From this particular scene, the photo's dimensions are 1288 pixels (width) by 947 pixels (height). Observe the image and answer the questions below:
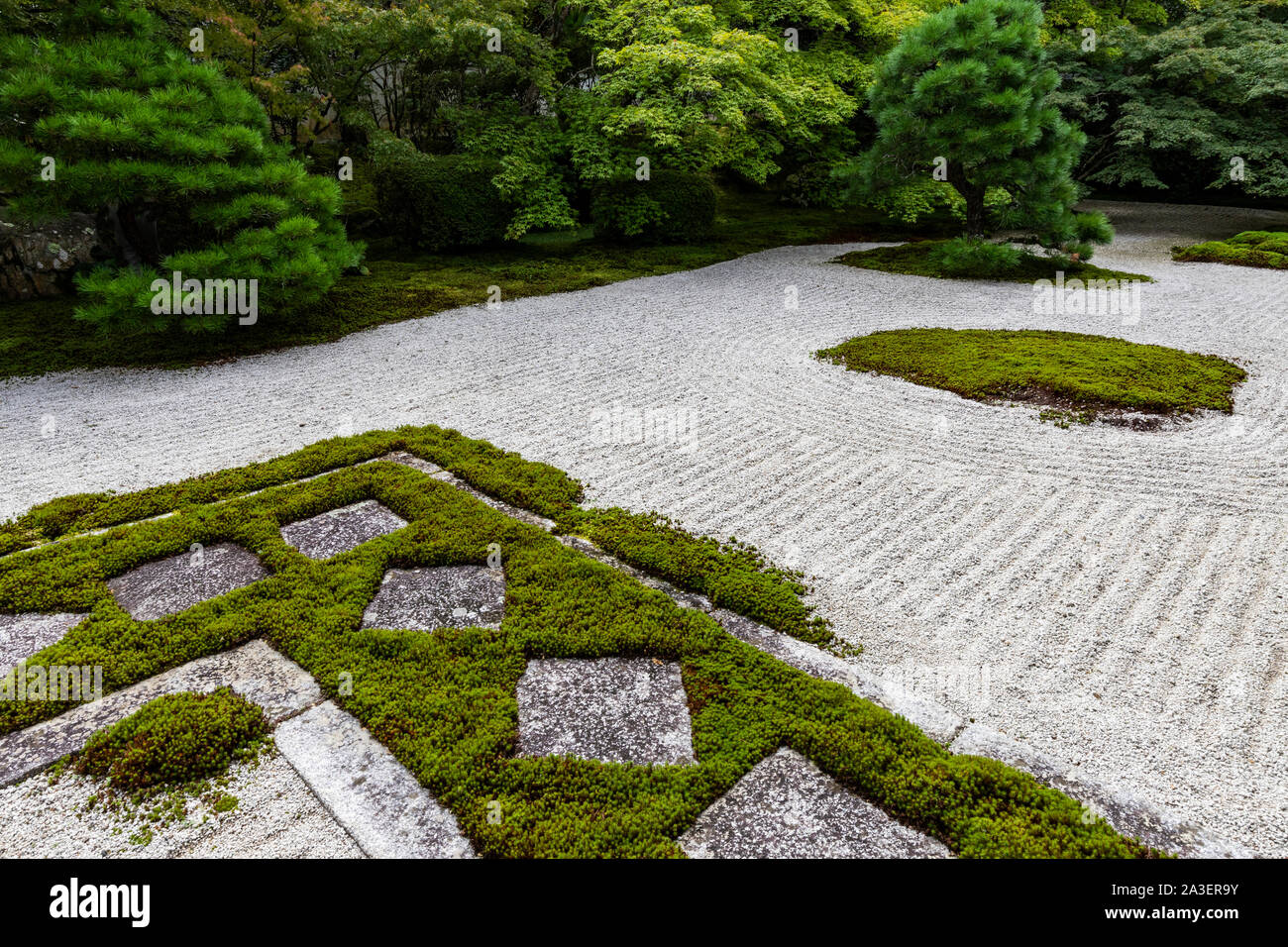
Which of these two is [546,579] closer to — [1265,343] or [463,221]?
[1265,343]

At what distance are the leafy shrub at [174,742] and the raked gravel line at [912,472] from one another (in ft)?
7.72

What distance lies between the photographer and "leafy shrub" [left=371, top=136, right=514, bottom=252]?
11.6 meters

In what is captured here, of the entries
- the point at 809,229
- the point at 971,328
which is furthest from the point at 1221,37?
the point at 971,328

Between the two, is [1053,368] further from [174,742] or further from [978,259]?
[174,742]

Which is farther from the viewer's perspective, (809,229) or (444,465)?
(809,229)

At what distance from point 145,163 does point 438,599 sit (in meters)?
5.88

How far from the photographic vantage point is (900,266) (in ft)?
38.7

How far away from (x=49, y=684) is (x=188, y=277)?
5.18 metres

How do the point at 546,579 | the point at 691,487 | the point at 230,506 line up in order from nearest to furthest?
the point at 546,579 → the point at 230,506 → the point at 691,487

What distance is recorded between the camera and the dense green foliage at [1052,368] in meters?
5.95

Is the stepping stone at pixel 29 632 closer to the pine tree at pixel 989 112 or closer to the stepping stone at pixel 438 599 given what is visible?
the stepping stone at pixel 438 599

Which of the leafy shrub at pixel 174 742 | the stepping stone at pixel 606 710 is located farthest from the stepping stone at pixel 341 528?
the stepping stone at pixel 606 710

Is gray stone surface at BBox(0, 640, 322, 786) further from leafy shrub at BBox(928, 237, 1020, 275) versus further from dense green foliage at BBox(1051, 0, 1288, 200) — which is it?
dense green foliage at BBox(1051, 0, 1288, 200)

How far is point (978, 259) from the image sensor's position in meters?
11.1
